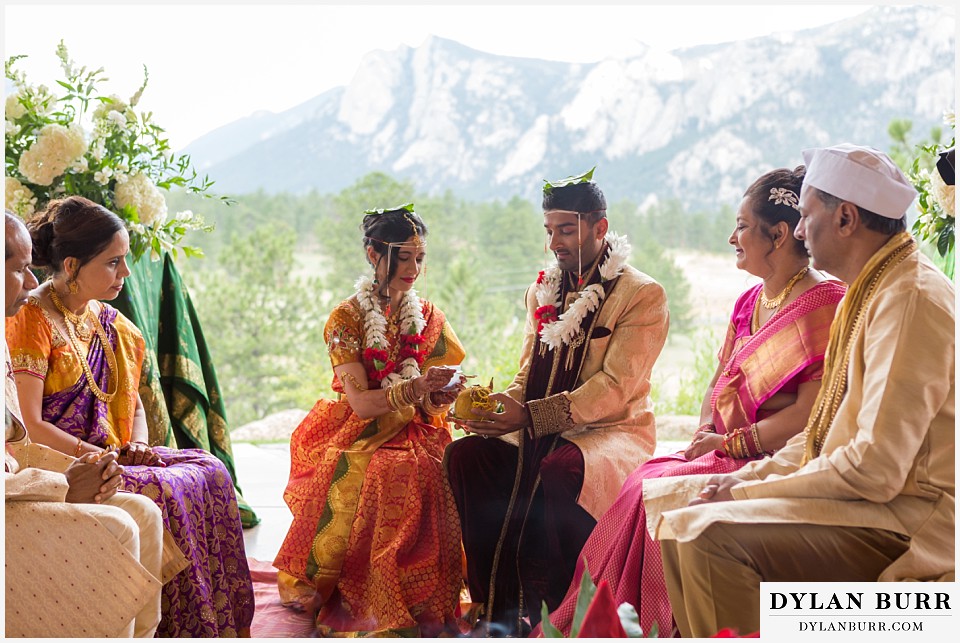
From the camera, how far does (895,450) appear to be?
7.51 ft

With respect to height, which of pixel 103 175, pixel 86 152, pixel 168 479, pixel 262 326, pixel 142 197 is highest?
pixel 86 152

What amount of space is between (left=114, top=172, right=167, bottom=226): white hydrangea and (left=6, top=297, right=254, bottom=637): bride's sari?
619 mm

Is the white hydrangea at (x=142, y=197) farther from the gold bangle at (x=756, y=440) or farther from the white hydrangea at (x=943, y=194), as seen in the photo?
the white hydrangea at (x=943, y=194)

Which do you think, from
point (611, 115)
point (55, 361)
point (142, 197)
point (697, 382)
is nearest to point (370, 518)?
point (55, 361)

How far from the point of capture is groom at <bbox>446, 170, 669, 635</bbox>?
3396 mm

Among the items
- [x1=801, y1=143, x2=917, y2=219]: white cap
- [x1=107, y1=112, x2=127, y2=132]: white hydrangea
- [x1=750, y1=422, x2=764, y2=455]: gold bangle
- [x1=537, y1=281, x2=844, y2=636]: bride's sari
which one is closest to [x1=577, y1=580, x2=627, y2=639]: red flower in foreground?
[x1=537, y1=281, x2=844, y2=636]: bride's sari

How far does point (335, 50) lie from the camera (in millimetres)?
8984

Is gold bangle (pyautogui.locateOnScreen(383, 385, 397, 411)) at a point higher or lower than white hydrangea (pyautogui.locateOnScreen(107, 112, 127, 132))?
lower

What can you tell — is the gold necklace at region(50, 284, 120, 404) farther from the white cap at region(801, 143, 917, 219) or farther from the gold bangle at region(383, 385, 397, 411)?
the white cap at region(801, 143, 917, 219)

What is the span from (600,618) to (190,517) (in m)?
2.03

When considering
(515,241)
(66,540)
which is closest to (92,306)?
(66,540)

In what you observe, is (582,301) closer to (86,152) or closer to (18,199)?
(86,152)

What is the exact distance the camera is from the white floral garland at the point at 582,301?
3602mm

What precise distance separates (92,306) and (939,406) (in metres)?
Result: 2.79
